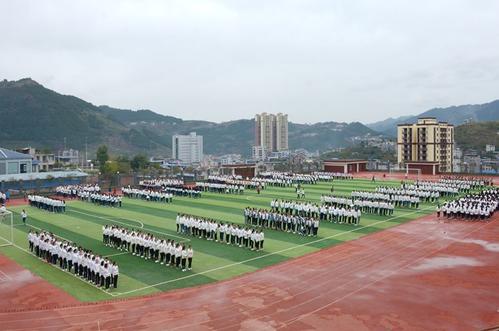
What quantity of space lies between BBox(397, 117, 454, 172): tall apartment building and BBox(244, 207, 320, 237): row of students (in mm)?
65719

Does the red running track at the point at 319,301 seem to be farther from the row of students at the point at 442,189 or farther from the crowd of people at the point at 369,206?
the row of students at the point at 442,189

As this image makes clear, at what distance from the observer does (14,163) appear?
187 ft

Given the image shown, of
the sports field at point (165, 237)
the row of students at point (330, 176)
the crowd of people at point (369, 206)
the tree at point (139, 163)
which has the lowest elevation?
the sports field at point (165, 237)

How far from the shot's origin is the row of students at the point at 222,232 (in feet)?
74.9

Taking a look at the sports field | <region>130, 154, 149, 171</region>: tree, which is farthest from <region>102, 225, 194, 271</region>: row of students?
<region>130, 154, 149, 171</region>: tree

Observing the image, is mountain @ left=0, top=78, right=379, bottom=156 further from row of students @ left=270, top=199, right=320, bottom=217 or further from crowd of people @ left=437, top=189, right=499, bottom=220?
crowd of people @ left=437, top=189, right=499, bottom=220

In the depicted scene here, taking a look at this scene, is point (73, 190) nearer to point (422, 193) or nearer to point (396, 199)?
point (396, 199)

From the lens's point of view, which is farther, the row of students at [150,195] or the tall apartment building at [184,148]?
the tall apartment building at [184,148]

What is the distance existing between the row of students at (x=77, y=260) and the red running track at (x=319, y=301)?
1499 mm

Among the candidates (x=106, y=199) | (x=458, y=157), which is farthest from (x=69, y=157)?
(x=458, y=157)

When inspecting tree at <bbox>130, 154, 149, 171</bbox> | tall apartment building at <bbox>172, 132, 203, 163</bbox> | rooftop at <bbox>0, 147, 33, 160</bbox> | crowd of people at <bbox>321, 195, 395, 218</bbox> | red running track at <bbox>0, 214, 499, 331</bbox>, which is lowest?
red running track at <bbox>0, 214, 499, 331</bbox>

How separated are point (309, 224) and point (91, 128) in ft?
460

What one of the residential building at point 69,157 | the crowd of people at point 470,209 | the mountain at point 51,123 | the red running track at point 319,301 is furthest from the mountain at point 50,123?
the red running track at point 319,301

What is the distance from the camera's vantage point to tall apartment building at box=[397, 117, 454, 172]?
292 ft
